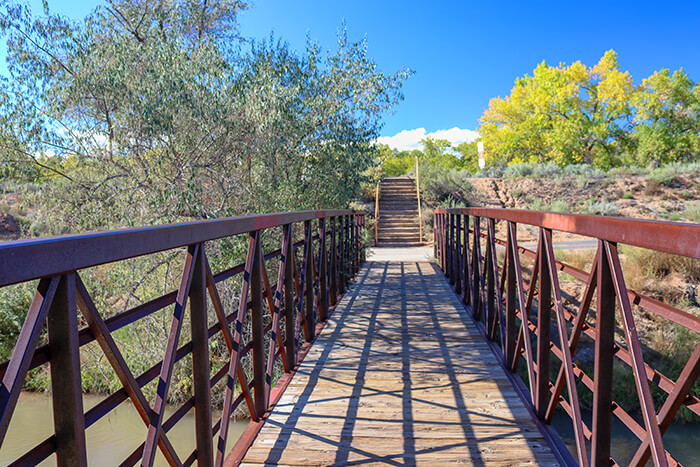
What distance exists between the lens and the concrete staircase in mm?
14695

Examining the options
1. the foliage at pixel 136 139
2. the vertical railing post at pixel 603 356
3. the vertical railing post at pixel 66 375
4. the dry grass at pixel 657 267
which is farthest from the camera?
the dry grass at pixel 657 267

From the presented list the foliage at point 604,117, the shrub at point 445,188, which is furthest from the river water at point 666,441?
the foliage at point 604,117

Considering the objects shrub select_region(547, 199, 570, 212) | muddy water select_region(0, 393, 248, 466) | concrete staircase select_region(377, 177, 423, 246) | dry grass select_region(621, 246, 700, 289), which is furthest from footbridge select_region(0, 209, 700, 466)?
shrub select_region(547, 199, 570, 212)

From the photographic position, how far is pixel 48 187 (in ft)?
19.1

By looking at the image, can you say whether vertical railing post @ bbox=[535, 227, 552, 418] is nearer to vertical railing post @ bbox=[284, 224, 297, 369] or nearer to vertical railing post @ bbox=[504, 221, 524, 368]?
vertical railing post @ bbox=[504, 221, 524, 368]

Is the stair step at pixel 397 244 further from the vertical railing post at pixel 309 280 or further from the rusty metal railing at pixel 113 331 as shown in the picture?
the rusty metal railing at pixel 113 331

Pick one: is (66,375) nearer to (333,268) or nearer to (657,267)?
(333,268)

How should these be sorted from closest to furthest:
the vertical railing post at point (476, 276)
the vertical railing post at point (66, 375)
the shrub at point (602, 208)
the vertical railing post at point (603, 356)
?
the vertical railing post at point (66, 375) < the vertical railing post at point (603, 356) < the vertical railing post at point (476, 276) < the shrub at point (602, 208)

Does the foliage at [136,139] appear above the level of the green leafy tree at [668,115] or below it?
below

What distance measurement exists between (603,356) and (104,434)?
645 cm

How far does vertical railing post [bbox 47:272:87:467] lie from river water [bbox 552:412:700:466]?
543cm

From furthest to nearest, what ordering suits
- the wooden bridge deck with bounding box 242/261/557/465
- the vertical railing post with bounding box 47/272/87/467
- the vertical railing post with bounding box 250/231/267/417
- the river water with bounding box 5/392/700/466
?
the river water with bounding box 5/392/700/466
the vertical railing post with bounding box 250/231/267/417
the wooden bridge deck with bounding box 242/261/557/465
the vertical railing post with bounding box 47/272/87/467

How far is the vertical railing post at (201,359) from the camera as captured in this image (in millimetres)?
1569

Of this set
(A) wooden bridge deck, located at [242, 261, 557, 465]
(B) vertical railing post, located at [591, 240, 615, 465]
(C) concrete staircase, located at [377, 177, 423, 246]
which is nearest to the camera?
(B) vertical railing post, located at [591, 240, 615, 465]
